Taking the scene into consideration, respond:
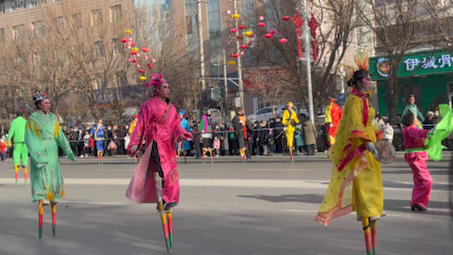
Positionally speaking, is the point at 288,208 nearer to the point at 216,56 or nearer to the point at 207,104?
the point at 207,104

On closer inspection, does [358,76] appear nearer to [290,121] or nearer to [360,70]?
[360,70]

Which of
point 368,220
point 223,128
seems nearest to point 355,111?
point 368,220

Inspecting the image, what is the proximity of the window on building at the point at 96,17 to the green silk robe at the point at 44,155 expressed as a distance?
28882mm

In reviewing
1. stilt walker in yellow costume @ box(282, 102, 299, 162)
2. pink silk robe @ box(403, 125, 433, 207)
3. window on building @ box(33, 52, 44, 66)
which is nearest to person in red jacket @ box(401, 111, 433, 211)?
pink silk robe @ box(403, 125, 433, 207)

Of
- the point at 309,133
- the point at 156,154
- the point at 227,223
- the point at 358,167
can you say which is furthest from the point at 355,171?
the point at 309,133

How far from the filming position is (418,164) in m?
8.32

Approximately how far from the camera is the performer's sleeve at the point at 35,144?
24.9 feet

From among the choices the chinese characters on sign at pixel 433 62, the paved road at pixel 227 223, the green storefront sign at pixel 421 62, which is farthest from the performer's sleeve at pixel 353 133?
the chinese characters on sign at pixel 433 62

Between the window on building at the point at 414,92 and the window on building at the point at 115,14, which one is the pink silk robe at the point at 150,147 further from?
the window on building at the point at 414,92

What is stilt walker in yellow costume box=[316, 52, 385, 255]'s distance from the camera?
5480mm

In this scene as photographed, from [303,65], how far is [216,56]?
65.1 feet

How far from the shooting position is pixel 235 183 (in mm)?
12984

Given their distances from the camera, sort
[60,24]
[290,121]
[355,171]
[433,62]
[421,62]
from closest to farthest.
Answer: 1. [355,171]
2. [290,121]
3. [421,62]
4. [433,62]
5. [60,24]

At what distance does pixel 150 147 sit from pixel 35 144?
75.7 inches
